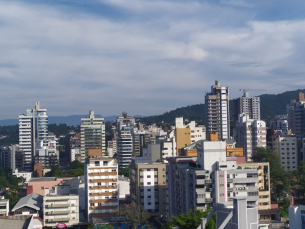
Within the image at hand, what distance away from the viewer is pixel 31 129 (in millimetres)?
116125

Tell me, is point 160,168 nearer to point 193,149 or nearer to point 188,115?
point 193,149

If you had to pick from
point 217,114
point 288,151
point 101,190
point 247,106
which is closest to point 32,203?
point 101,190

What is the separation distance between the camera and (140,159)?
5659cm

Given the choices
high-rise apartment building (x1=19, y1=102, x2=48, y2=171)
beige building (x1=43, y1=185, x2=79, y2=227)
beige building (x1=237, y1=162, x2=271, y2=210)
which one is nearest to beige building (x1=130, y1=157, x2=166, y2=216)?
beige building (x1=43, y1=185, x2=79, y2=227)

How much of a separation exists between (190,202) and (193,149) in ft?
42.4

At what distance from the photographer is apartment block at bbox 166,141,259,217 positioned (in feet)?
122

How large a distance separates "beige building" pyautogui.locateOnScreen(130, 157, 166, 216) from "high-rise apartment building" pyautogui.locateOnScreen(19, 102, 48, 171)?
68824mm

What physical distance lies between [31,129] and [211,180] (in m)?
86.8

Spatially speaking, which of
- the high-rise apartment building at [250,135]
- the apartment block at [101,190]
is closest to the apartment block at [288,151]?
the high-rise apartment building at [250,135]

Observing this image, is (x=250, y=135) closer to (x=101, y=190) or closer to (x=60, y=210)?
(x=101, y=190)

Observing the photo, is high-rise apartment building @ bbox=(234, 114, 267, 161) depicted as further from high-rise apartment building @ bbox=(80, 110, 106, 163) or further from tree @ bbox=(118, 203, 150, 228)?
high-rise apartment building @ bbox=(80, 110, 106, 163)

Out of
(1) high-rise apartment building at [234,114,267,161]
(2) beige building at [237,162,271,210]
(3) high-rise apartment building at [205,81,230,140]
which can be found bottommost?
(2) beige building at [237,162,271,210]

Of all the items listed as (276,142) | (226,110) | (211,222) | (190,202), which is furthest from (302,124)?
(211,222)

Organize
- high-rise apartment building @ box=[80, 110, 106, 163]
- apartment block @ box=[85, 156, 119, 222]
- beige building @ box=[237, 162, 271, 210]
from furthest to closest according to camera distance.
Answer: high-rise apartment building @ box=[80, 110, 106, 163], apartment block @ box=[85, 156, 119, 222], beige building @ box=[237, 162, 271, 210]
